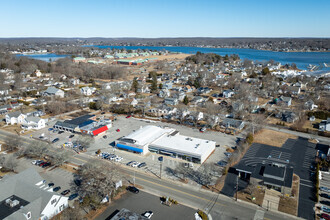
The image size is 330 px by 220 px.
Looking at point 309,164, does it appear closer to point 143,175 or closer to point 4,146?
point 143,175

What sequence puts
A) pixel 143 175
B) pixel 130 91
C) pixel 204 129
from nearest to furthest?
pixel 143 175 < pixel 204 129 < pixel 130 91

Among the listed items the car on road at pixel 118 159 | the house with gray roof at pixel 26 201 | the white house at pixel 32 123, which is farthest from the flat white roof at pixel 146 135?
the white house at pixel 32 123

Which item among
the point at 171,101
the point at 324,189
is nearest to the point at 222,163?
the point at 324,189

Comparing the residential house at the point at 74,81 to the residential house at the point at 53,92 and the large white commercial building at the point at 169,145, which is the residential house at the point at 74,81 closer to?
the residential house at the point at 53,92

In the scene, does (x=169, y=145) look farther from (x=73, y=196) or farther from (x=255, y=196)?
(x=73, y=196)

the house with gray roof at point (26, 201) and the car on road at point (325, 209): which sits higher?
the house with gray roof at point (26, 201)

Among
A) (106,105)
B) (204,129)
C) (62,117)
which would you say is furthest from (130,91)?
(204,129)

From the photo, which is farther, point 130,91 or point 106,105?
point 130,91
